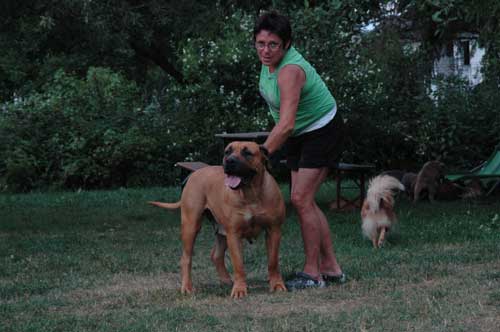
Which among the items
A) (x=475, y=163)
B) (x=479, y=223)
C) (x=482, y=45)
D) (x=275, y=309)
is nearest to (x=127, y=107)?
(x=475, y=163)

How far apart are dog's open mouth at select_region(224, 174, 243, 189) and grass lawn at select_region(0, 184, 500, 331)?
764 millimetres

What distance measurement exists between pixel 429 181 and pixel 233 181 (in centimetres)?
786

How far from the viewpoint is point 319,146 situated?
19.2ft

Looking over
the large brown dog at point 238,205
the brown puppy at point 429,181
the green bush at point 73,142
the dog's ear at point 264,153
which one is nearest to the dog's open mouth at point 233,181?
the large brown dog at point 238,205

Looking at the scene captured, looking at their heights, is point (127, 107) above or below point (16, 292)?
above

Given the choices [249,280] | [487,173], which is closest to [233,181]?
[249,280]

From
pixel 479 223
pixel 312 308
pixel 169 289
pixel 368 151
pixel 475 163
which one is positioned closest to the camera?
pixel 312 308

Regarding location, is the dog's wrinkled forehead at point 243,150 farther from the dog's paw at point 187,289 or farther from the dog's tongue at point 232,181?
the dog's paw at point 187,289

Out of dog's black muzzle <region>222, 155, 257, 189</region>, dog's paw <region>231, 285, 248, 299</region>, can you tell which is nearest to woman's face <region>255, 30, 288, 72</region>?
dog's black muzzle <region>222, 155, 257, 189</region>

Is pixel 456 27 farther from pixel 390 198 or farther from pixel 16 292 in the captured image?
pixel 16 292

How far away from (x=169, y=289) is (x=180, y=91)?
37.0 ft

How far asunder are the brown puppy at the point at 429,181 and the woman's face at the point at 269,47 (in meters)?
7.35

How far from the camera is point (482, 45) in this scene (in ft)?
36.5

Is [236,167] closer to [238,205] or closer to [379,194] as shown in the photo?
[238,205]
